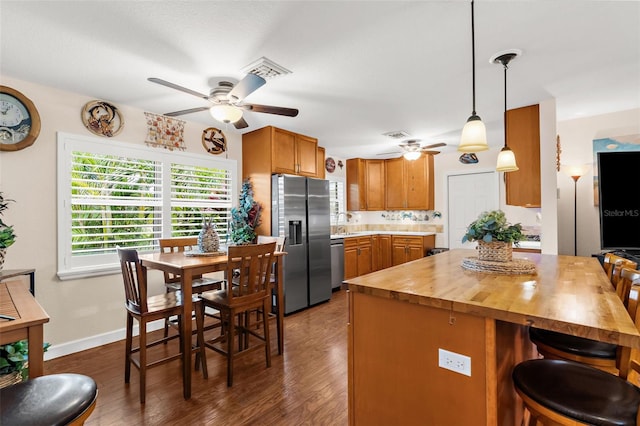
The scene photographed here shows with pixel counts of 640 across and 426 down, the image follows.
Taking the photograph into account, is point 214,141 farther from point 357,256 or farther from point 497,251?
point 497,251

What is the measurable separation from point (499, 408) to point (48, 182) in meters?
3.72

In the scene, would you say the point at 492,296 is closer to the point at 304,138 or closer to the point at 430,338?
the point at 430,338

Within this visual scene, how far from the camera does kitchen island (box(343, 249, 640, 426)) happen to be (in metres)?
1.13

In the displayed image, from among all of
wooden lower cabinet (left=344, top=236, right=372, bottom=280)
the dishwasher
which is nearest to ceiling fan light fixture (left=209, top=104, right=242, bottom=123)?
the dishwasher

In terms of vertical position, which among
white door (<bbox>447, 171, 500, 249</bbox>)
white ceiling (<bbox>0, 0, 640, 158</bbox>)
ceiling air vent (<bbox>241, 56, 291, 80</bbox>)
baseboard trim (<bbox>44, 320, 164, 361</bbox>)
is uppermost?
white ceiling (<bbox>0, 0, 640, 158</bbox>)

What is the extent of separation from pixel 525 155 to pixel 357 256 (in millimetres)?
2985

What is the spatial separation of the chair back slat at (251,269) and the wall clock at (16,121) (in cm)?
214

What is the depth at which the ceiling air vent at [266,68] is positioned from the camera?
2.32 metres

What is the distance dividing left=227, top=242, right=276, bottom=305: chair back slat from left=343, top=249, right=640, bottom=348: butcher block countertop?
1028mm

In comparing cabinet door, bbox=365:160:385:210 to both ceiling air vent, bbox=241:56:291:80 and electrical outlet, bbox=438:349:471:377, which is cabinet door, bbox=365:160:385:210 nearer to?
ceiling air vent, bbox=241:56:291:80

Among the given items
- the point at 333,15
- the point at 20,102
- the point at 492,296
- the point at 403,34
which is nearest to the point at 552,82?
the point at 403,34

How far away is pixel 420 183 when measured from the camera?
5953 mm

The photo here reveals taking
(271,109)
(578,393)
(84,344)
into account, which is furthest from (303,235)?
(578,393)

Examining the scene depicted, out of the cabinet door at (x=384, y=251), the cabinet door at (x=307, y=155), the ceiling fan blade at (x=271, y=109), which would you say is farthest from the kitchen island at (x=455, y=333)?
the cabinet door at (x=384, y=251)
